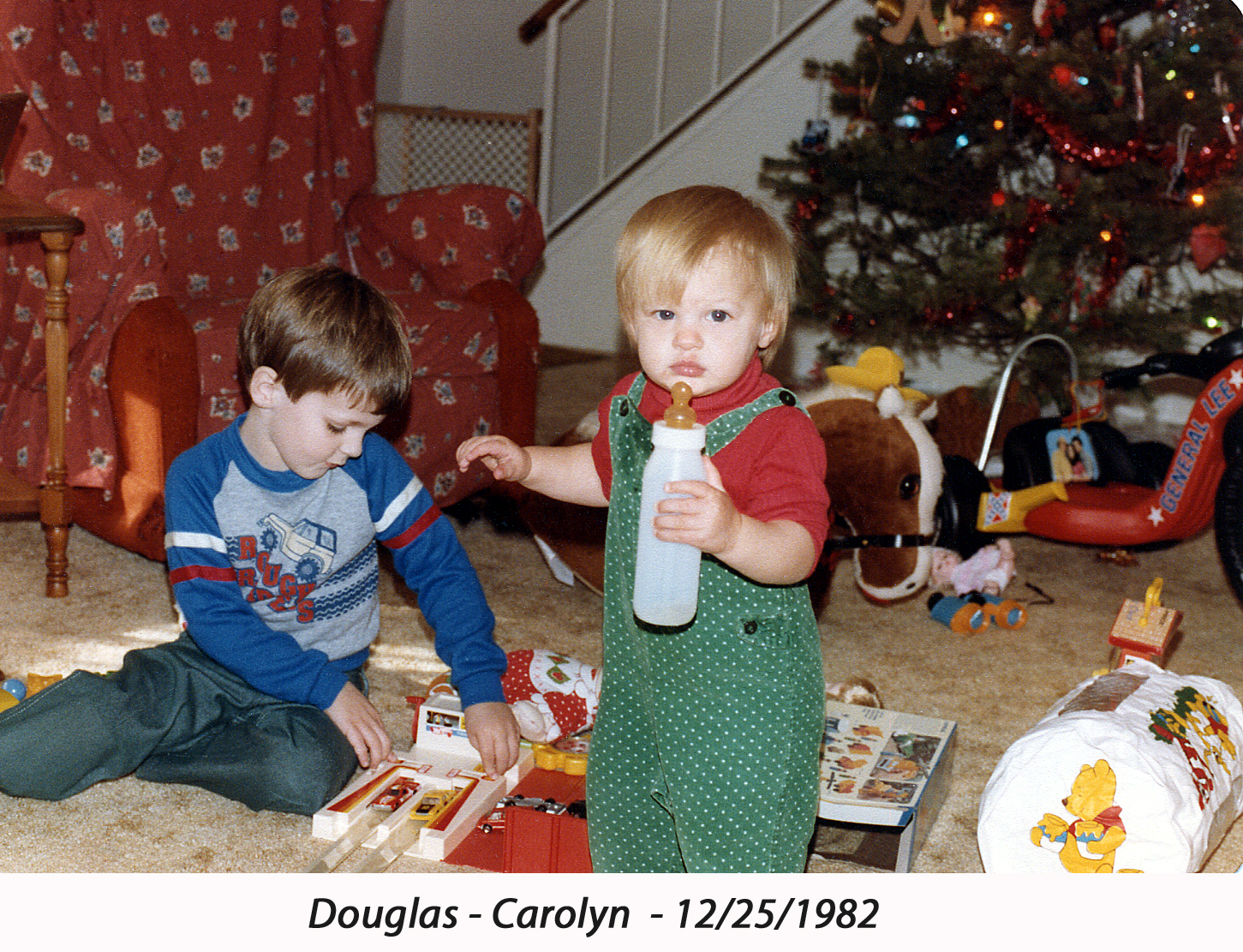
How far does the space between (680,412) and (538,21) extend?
12.6 feet

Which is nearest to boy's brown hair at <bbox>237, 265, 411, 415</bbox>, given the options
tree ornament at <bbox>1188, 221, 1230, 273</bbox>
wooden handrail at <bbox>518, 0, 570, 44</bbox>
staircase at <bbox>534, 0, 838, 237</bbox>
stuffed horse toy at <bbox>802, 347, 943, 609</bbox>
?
stuffed horse toy at <bbox>802, 347, 943, 609</bbox>

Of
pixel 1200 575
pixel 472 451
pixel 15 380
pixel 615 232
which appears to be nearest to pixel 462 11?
pixel 615 232

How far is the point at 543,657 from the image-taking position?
141 centimetres

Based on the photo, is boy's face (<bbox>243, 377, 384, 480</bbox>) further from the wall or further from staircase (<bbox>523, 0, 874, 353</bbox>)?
the wall

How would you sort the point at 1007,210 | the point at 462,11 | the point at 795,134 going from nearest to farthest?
the point at 1007,210
the point at 795,134
the point at 462,11

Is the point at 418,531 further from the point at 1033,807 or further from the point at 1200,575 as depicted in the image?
the point at 1200,575

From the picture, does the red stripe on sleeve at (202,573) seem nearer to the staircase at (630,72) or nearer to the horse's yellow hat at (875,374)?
the horse's yellow hat at (875,374)

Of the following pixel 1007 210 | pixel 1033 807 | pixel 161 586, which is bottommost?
pixel 161 586

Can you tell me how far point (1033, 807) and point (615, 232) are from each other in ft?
10.5

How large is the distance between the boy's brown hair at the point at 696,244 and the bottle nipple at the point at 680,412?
103 millimetres

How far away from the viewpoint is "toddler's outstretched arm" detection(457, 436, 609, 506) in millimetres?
1033

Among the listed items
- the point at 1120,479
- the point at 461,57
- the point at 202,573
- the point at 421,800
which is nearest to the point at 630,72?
the point at 461,57

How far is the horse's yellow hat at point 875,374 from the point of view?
1.75m

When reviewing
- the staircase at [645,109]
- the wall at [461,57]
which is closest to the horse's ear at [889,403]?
the staircase at [645,109]
